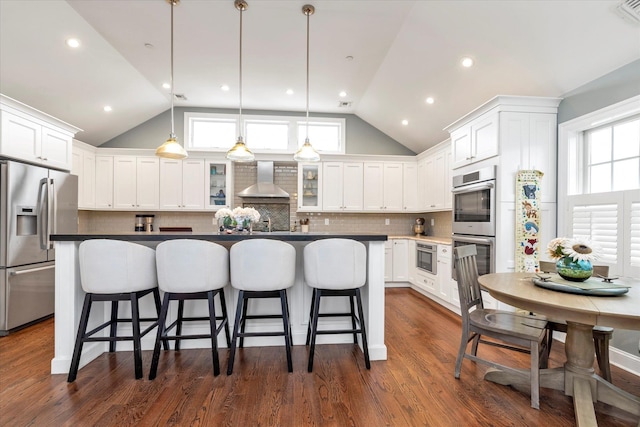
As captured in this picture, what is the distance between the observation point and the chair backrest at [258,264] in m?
2.23

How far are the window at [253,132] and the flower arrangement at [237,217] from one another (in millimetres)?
2873

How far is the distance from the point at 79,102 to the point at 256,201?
9.37 feet

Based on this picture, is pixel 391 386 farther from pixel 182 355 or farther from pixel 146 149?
pixel 146 149

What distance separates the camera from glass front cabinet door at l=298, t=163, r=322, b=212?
5500 mm

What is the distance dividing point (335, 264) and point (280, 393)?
0.94 m

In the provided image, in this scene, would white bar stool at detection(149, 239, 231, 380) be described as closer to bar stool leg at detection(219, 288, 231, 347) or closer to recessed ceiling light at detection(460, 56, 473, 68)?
bar stool leg at detection(219, 288, 231, 347)

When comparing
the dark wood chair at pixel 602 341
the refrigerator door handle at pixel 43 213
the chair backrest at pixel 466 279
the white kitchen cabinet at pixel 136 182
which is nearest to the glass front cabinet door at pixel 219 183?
the white kitchen cabinet at pixel 136 182

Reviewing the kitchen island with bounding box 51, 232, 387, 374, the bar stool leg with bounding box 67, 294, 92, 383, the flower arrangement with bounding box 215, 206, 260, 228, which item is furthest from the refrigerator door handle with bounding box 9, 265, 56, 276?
the flower arrangement with bounding box 215, 206, 260, 228

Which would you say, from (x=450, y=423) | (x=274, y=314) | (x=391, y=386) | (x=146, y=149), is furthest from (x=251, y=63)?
(x=450, y=423)

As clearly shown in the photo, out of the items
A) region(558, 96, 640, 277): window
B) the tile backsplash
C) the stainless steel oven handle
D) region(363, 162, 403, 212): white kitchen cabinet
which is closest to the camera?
region(558, 96, 640, 277): window

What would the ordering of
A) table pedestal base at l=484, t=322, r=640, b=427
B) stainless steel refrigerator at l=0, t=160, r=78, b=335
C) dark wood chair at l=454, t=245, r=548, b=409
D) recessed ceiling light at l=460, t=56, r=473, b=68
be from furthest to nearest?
recessed ceiling light at l=460, t=56, r=473, b=68 < stainless steel refrigerator at l=0, t=160, r=78, b=335 < dark wood chair at l=454, t=245, r=548, b=409 < table pedestal base at l=484, t=322, r=640, b=427

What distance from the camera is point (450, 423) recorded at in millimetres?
1715

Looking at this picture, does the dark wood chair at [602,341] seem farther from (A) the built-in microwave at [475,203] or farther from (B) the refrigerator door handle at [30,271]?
(B) the refrigerator door handle at [30,271]

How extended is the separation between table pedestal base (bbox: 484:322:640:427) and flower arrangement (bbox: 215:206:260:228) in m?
2.31
